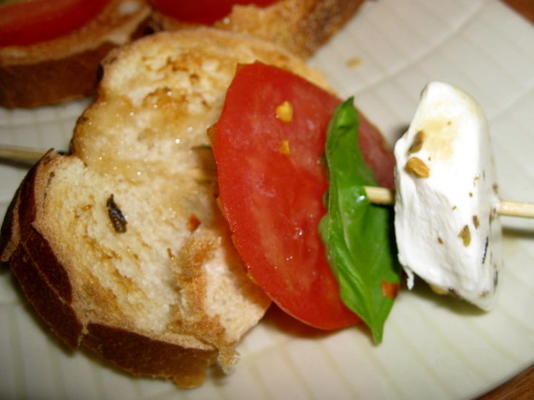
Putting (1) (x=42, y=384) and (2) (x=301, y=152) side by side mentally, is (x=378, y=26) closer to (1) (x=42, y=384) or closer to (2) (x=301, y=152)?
(2) (x=301, y=152)

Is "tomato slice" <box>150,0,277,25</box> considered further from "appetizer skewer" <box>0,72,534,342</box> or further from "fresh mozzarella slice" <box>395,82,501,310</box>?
"fresh mozzarella slice" <box>395,82,501,310</box>

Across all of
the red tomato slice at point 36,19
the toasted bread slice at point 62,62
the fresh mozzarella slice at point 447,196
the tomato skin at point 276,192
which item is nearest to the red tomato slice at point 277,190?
the tomato skin at point 276,192

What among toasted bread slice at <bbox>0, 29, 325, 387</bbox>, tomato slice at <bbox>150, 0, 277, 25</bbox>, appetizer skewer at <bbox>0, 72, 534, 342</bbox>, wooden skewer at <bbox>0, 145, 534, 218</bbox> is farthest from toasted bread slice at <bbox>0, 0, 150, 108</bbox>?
appetizer skewer at <bbox>0, 72, 534, 342</bbox>

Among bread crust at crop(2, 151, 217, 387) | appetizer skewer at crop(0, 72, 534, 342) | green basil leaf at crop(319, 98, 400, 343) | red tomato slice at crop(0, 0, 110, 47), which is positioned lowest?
bread crust at crop(2, 151, 217, 387)

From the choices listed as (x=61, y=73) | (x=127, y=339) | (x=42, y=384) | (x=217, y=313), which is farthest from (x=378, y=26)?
(x=42, y=384)

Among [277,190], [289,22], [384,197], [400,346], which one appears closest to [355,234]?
[384,197]

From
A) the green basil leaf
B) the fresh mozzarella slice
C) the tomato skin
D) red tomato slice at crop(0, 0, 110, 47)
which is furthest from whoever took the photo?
red tomato slice at crop(0, 0, 110, 47)

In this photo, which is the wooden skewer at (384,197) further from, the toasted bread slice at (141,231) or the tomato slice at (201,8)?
the tomato slice at (201,8)
